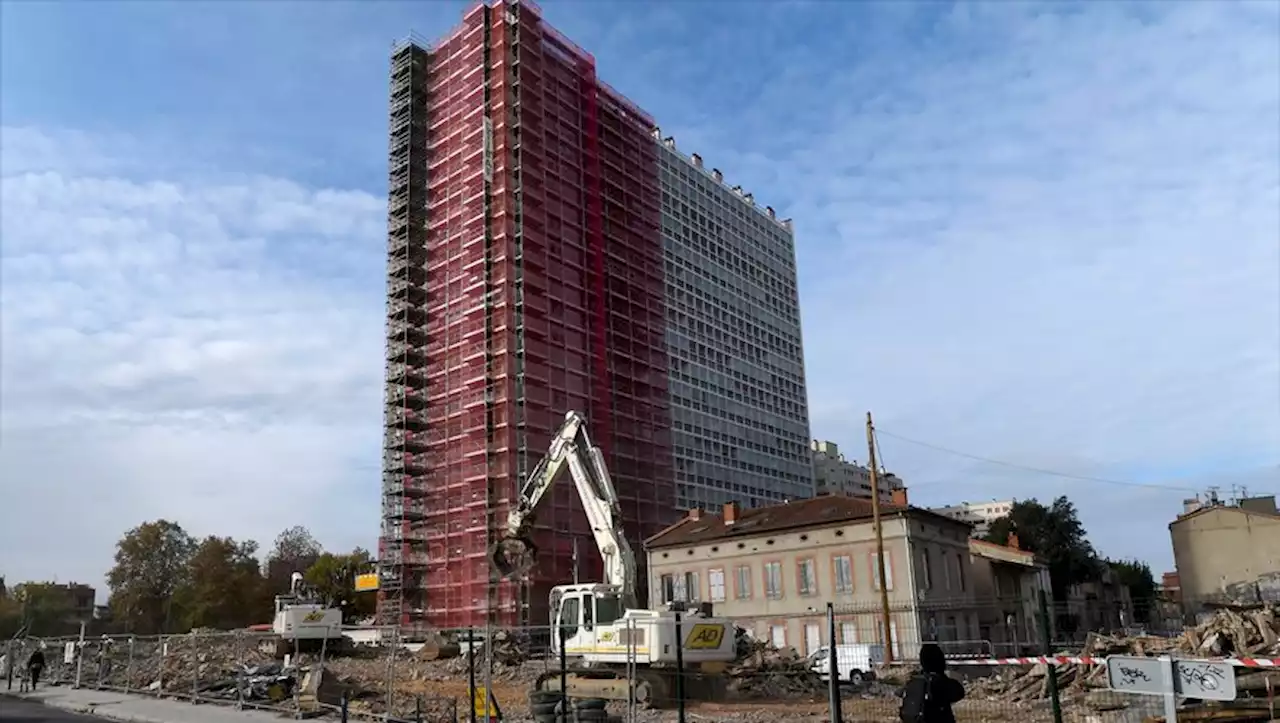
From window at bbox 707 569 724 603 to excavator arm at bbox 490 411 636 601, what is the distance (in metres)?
14.2

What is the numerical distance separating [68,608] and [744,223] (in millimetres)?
81365

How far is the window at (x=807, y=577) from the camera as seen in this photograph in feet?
141

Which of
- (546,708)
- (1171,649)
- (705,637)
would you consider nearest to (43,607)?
(705,637)

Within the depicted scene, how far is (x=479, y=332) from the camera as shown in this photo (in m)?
59.5

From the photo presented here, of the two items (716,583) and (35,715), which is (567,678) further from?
(716,583)

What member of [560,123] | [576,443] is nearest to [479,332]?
[560,123]

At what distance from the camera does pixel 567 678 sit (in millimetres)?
24625

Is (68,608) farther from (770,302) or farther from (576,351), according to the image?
(770,302)

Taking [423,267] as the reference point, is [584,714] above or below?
below

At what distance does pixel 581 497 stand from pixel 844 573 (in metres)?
15.6

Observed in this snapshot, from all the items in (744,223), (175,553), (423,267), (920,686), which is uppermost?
(744,223)

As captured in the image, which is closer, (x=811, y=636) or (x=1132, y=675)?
(x=1132, y=675)

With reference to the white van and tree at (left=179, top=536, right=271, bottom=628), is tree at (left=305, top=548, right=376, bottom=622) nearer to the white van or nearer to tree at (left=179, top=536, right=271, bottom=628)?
tree at (left=179, top=536, right=271, bottom=628)

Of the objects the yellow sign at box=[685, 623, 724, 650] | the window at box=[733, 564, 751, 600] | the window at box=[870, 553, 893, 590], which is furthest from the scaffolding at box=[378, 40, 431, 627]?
the yellow sign at box=[685, 623, 724, 650]
